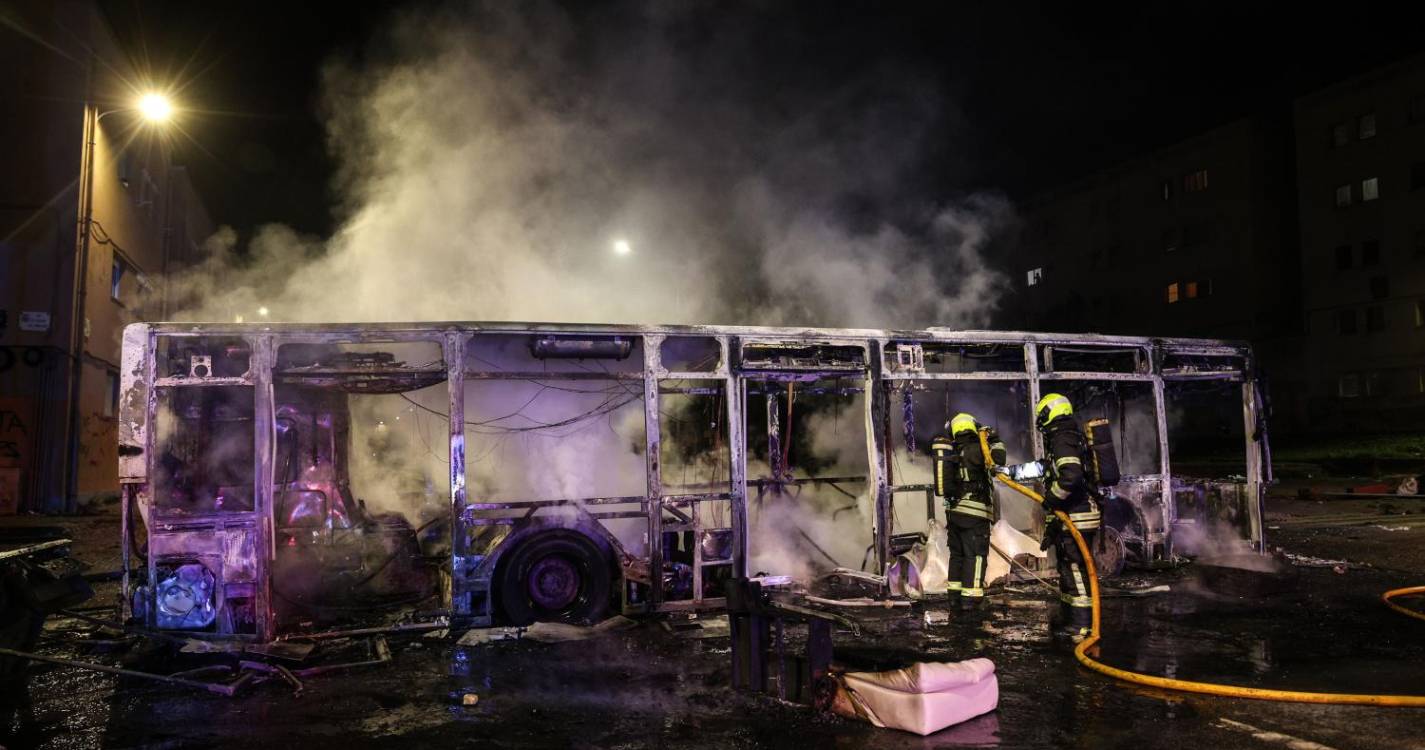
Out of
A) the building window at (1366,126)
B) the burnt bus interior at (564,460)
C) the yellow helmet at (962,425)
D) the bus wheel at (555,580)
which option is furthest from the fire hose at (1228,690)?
the building window at (1366,126)

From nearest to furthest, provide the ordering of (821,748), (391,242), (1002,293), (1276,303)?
(821,748) → (391,242) → (1276,303) → (1002,293)

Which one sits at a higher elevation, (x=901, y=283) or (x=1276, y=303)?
(x=1276, y=303)

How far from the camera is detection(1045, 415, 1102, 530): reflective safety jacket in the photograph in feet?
23.7

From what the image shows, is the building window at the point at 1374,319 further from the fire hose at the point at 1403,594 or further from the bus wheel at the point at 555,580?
the bus wheel at the point at 555,580

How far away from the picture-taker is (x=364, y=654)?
6.39 metres

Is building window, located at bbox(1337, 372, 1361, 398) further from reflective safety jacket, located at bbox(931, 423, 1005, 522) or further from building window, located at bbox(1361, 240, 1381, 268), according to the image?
reflective safety jacket, located at bbox(931, 423, 1005, 522)

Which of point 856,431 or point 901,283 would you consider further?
point 901,283

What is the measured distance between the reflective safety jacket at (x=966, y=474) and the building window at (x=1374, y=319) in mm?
30227

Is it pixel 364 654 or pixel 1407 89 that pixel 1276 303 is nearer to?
pixel 1407 89

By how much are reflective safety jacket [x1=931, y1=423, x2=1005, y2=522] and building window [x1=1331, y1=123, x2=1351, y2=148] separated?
1254 inches

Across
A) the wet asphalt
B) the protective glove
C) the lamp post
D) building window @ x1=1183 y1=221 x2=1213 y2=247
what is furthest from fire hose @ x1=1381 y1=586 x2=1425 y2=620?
building window @ x1=1183 y1=221 x2=1213 y2=247

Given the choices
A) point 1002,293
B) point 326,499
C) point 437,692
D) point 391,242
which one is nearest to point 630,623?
point 437,692

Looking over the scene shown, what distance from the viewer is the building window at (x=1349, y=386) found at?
→ 29.5 meters

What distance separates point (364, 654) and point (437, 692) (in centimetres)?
137
